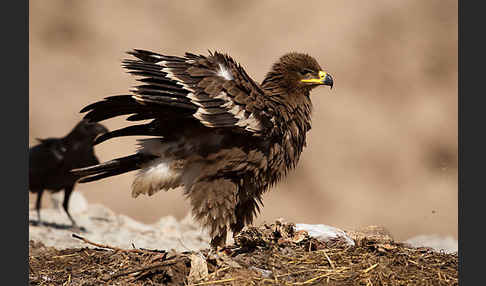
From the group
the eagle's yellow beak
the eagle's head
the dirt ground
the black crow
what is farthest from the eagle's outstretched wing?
the black crow

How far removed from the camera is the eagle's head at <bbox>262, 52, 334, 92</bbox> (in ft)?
15.8

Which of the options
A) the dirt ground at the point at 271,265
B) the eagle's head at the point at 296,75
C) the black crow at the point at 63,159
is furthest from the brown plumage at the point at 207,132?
the black crow at the point at 63,159

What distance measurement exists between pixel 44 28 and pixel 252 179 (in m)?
9.88

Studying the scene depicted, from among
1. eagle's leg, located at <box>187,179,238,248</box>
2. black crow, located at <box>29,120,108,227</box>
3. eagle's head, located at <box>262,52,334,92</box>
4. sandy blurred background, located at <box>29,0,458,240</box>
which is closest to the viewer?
eagle's leg, located at <box>187,179,238,248</box>

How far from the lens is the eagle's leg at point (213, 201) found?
4.34 metres

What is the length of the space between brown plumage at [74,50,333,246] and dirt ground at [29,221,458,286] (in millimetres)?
473

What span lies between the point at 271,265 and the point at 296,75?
5.86 feet

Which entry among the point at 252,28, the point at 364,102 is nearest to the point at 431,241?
the point at 364,102

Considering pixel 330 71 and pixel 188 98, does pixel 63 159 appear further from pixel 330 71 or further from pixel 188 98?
pixel 330 71

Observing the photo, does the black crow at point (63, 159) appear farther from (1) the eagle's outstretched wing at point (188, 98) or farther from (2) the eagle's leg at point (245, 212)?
(2) the eagle's leg at point (245, 212)

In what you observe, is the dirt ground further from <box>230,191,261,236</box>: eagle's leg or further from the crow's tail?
the crow's tail

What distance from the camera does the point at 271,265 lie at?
143 inches

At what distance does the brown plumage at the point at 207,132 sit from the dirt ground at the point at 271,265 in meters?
0.47

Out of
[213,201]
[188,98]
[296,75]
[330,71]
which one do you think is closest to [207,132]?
[188,98]
